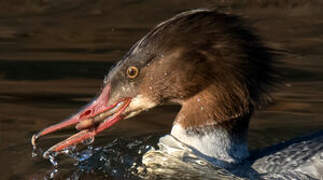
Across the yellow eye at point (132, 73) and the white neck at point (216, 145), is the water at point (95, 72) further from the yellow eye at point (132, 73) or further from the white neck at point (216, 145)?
the yellow eye at point (132, 73)

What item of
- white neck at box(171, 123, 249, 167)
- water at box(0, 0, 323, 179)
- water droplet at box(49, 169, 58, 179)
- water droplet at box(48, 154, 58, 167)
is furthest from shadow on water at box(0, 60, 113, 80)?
white neck at box(171, 123, 249, 167)

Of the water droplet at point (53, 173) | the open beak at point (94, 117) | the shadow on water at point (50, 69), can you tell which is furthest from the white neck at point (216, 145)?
the shadow on water at point (50, 69)

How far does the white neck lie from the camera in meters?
5.71

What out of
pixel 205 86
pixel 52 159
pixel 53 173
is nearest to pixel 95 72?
pixel 52 159

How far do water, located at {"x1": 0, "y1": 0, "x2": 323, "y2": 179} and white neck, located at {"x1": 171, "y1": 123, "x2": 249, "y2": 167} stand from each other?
1.86 feet

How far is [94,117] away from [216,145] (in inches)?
36.0

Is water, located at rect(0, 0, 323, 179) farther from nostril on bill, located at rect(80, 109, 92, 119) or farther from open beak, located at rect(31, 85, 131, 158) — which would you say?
nostril on bill, located at rect(80, 109, 92, 119)

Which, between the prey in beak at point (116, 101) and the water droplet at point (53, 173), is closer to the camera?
the prey in beak at point (116, 101)

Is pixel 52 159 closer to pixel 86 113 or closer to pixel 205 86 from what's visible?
pixel 86 113

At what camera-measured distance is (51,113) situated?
287 inches

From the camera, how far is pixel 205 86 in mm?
5703

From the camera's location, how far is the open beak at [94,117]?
18.9 feet

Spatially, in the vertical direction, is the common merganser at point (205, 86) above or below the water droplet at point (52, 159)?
above

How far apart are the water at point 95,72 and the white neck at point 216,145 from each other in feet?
1.86
